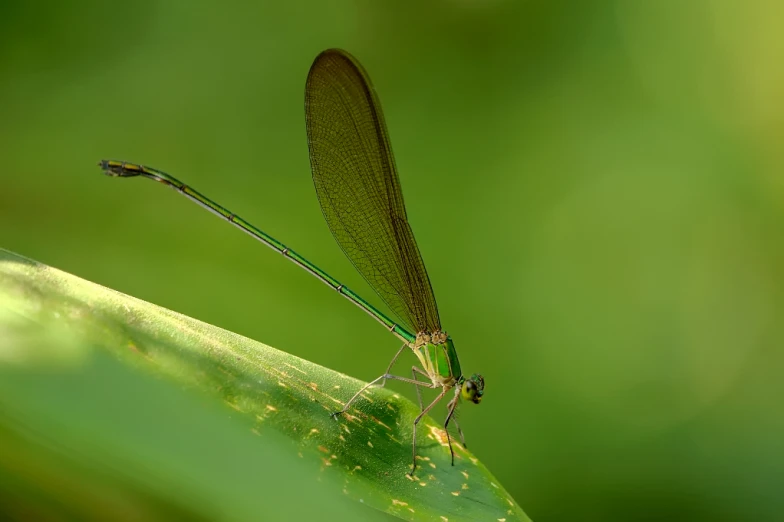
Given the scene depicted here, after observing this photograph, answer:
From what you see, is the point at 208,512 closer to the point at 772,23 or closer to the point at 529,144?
the point at 529,144

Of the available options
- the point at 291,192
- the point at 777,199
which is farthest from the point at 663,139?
the point at 291,192

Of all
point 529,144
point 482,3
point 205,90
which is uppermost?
point 482,3

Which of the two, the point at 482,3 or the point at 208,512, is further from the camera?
the point at 482,3

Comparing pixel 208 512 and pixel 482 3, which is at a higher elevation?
pixel 482 3

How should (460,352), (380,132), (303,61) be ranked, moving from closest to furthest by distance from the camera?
(380,132) < (460,352) < (303,61)

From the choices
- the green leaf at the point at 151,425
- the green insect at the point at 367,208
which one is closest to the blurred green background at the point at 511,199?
the green insect at the point at 367,208

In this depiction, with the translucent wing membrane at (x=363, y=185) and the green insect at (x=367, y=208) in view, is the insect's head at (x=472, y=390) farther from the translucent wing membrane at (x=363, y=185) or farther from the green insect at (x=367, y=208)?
the translucent wing membrane at (x=363, y=185)

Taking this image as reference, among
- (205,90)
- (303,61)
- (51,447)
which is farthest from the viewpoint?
(303,61)
